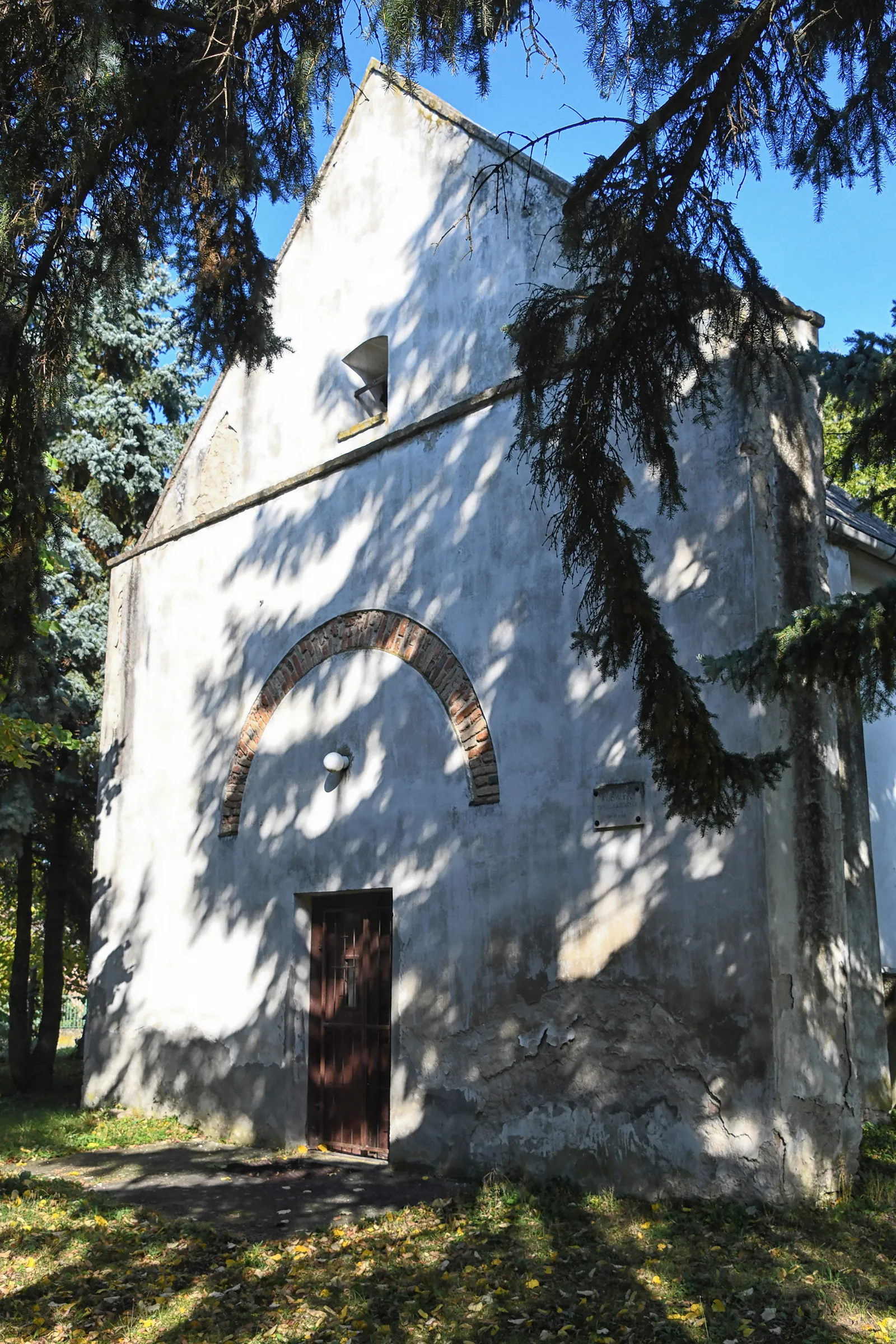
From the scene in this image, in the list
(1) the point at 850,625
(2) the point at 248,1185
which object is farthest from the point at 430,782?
(1) the point at 850,625

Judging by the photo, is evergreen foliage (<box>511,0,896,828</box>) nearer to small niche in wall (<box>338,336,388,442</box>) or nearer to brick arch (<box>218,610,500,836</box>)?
brick arch (<box>218,610,500,836</box>)

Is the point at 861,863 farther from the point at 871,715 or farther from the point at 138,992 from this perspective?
the point at 138,992

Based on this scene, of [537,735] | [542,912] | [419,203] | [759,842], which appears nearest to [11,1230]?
[542,912]

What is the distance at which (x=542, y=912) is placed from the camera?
809cm

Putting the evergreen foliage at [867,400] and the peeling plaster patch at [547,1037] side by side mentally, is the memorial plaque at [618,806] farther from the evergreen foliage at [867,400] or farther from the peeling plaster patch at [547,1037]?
the evergreen foliage at [867,400]

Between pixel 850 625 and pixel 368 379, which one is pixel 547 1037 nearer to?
pixel 850 625

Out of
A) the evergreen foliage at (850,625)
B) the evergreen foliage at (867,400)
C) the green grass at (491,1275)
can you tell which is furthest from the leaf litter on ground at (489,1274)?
the evergreen foliage at (867,400)

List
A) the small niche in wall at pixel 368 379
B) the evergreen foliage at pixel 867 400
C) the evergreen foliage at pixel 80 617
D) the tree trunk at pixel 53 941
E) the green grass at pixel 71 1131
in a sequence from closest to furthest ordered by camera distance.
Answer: the evergreen foliage at pixel 867 400
the green grass at pixel 71 1131
the small niche in wall at pixel 368 379
the evergreen foliage at pixel 80 617
the tree trunk at pixel 53 941

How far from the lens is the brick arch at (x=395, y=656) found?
8773 mm

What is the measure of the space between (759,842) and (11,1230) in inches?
201

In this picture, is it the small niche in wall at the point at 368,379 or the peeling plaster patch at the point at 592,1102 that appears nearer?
the peeling plaster patch at the point at 592,1102

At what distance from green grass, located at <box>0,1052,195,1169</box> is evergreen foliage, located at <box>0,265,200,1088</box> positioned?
241cm

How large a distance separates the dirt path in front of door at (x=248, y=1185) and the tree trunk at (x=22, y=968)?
5.28m

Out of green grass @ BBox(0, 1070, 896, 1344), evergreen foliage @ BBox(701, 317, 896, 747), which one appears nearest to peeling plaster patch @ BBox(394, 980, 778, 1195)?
green grass @ BBox(0, 1070, 896, 1344)
